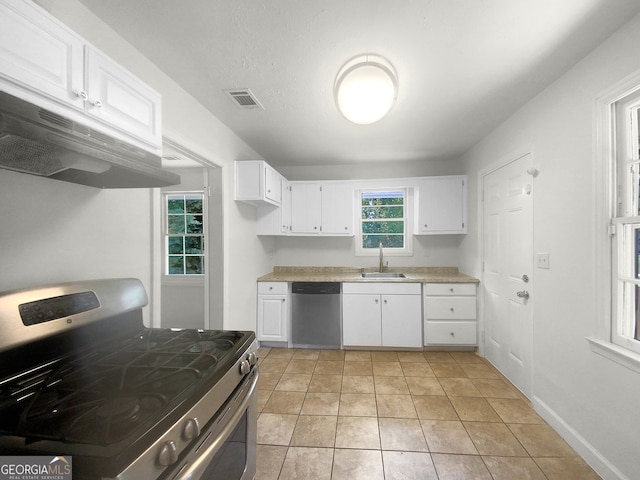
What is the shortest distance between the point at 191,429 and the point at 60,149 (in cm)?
90

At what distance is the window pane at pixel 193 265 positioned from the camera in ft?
12.2

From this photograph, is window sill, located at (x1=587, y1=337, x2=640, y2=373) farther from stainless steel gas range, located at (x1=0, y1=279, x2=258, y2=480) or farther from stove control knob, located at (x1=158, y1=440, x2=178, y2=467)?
stove control knob, located at (x1=158, y1=440, x2=178, y2=467)

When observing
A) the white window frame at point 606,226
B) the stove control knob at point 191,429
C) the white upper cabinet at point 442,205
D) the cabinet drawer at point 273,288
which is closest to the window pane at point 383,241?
the white upper cabinet at point 442,205

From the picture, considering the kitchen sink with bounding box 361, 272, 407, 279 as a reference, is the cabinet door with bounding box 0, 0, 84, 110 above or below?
above

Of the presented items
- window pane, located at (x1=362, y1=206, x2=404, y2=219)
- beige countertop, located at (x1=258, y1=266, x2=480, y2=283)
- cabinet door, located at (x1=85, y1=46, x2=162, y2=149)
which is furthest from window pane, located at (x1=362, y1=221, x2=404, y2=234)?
cabinet door, located at (x1=85, y1=46, x2=162, y2=149)

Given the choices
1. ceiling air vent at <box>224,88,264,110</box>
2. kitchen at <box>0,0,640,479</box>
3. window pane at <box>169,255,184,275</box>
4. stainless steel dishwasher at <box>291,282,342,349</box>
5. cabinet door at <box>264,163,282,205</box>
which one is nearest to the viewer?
kitchen at <box>0,0,640,479</box>

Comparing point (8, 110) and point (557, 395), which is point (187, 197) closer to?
point (8, 110)

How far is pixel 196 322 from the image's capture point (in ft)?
12.1

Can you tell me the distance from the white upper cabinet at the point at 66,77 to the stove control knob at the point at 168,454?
3.38 ft

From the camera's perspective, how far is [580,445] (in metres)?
1.59

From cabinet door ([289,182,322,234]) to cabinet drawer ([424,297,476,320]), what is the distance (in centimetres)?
173

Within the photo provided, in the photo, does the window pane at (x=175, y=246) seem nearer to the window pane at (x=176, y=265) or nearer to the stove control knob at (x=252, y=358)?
the window pane at (x=176, y=265)

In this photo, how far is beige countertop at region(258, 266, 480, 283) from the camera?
3102 mm

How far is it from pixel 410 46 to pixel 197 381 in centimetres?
191
